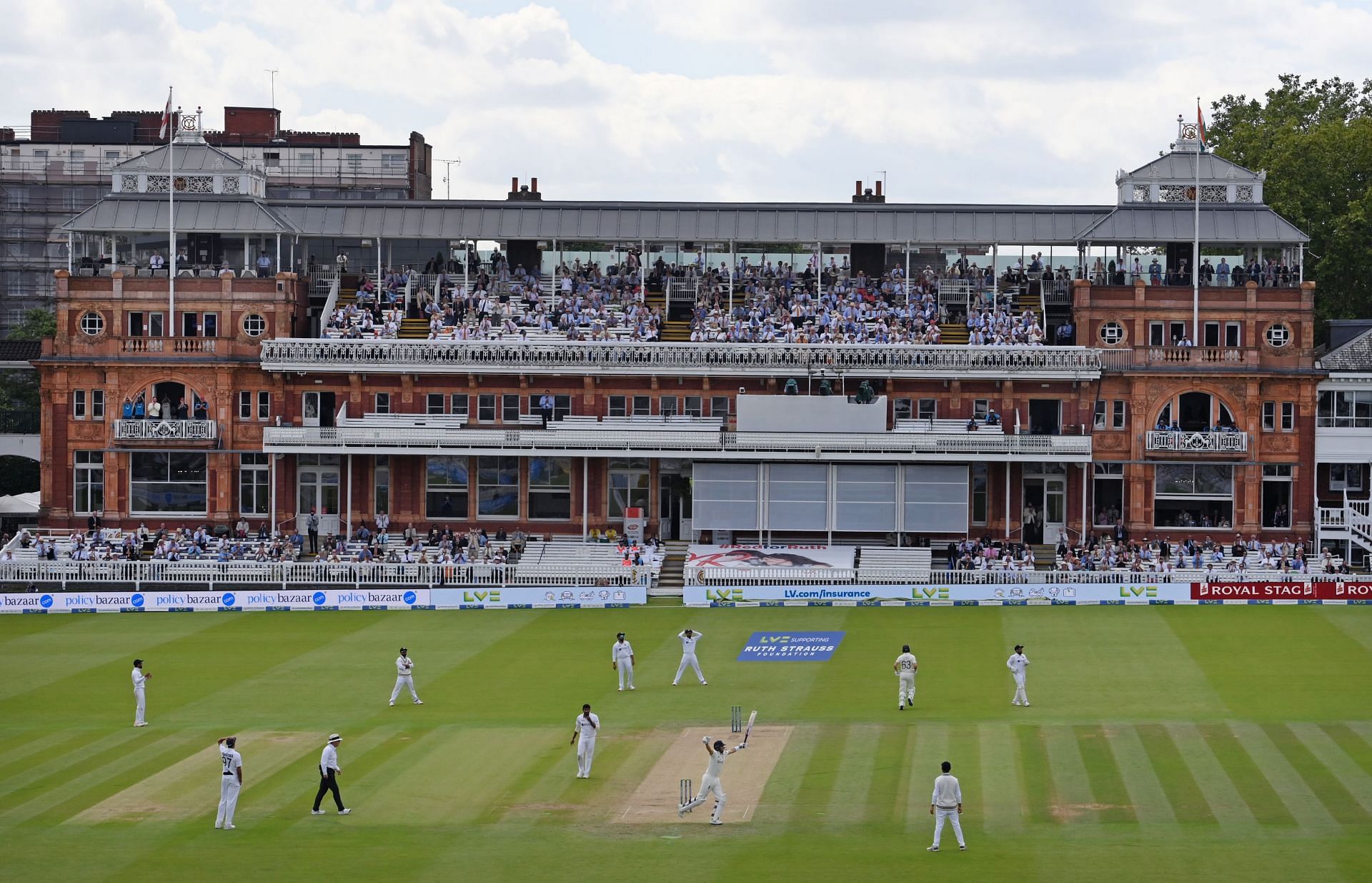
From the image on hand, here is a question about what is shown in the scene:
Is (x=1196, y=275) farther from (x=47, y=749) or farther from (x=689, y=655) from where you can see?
(x=47, y=749)

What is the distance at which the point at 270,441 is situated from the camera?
70750 millimetres

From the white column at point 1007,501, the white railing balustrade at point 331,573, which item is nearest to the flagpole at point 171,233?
the white railing balustrade at point 331,573

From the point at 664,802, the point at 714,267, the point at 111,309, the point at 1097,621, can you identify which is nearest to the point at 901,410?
the point at 714,267

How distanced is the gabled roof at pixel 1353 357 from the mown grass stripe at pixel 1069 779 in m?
35.1

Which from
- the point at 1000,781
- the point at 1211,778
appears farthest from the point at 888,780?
the point at 1211,778

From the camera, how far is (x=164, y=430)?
236 ft

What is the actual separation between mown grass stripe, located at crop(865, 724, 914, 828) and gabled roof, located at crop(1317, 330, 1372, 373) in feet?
120

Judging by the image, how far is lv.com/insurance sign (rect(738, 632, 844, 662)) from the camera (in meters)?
51.6

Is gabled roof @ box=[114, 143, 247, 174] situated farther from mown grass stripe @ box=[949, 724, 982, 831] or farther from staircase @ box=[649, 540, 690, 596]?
mown grass stripe @ box=[949, 724, 982, 831]

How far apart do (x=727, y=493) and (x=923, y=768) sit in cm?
3283

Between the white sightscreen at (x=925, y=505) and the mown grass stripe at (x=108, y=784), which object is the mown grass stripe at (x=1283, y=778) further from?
the white sightscreen at (x=925, y=505)

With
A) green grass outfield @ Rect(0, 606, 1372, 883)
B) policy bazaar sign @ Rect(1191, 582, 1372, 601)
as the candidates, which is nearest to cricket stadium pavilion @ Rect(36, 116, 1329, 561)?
policy bazaar sign @ Rect(1191, 582, 1372, 601)

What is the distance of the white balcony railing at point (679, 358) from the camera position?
70.2m

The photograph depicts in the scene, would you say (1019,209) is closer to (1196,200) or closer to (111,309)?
(1196,200)
